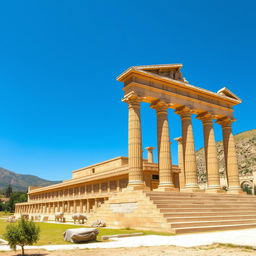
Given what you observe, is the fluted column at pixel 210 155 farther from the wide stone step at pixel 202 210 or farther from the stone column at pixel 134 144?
the stone column at pixel 134 144

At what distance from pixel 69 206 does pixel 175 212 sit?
49302mm

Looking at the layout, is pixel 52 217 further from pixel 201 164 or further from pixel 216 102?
pixel 201 164

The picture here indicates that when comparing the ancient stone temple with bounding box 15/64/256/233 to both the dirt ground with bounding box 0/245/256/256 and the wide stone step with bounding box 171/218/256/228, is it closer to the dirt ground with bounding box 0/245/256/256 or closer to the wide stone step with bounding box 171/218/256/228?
the wide stone step with bounding box 171/218/256/228

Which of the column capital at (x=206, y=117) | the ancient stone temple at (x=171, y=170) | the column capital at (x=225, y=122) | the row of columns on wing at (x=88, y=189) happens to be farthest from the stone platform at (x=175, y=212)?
the row of columns on wing at (x=88, y=189)

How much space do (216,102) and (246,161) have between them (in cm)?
14007

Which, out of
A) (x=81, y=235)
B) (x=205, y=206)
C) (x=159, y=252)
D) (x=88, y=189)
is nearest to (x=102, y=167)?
(x=88, y=189)

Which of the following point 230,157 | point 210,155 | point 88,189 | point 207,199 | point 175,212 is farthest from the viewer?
point 88,189

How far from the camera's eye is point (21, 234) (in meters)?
12.1

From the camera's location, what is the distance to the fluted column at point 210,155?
3488 cm

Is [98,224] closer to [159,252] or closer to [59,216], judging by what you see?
[159,252]

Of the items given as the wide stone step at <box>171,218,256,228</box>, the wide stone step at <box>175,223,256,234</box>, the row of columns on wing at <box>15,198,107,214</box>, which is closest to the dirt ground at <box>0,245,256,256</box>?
the wide stone step at <box>175,223,256,234</box>

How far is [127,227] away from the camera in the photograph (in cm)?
2422

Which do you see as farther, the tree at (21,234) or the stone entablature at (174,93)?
the stone entablature at (174,93)

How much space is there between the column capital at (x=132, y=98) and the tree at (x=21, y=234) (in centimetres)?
1880
